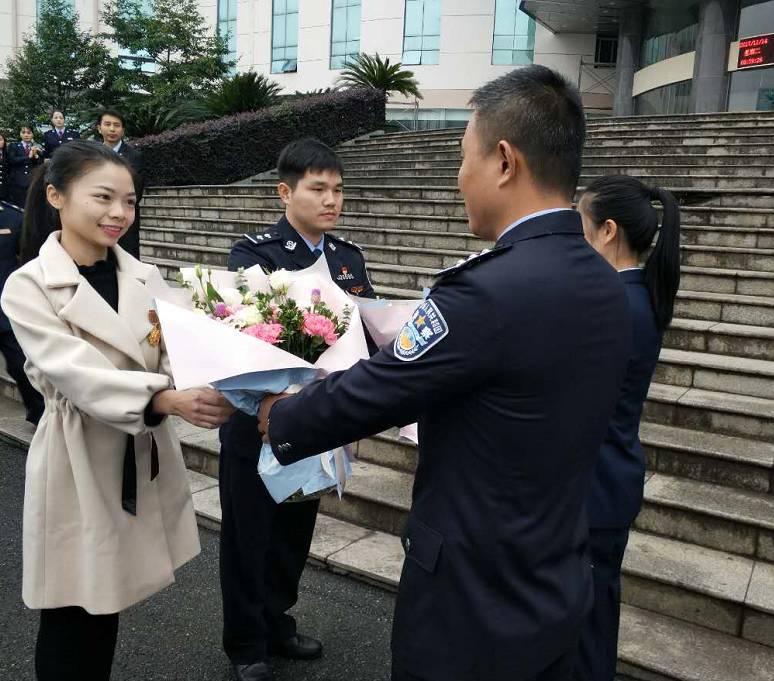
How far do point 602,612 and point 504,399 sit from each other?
1.31 metres

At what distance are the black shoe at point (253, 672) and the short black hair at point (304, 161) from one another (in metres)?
1.79

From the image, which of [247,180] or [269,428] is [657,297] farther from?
[247,180]

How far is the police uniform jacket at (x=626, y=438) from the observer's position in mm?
2115

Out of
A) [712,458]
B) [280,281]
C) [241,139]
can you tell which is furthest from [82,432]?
[241,139]

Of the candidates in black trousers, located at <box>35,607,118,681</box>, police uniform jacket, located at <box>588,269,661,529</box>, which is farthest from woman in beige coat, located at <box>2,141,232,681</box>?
police uniform jacket, located at <box>588,269,661,529</box>

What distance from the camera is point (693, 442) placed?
3848mm

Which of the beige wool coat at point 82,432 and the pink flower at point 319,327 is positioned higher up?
the pink flower at point 319,327

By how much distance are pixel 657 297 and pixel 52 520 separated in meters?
1.86

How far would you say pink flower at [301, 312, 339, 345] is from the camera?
179 cm

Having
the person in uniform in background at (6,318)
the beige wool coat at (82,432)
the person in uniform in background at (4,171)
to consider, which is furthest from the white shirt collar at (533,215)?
the person in uniform in background at (4,171)

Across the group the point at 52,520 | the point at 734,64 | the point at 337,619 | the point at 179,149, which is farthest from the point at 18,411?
the point at 734,64

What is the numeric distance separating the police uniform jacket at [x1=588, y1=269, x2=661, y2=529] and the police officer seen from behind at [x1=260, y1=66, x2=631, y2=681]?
0.69m

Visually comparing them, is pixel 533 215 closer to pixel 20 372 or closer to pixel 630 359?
pixel 630 359

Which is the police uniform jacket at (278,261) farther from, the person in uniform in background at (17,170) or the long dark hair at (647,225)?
the person in uniform in background at (17,170)
